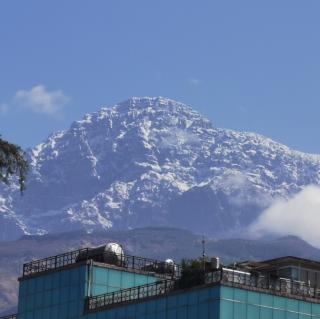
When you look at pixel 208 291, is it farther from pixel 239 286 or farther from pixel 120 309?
pixel 120 309

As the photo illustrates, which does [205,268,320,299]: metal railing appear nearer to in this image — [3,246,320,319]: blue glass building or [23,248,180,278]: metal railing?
[3,246,320,319]: blue glass building

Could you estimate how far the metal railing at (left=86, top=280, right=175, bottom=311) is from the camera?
94.2m

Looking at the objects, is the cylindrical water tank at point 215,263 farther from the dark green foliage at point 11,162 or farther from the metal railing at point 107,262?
the dark green foliage at point 11,162

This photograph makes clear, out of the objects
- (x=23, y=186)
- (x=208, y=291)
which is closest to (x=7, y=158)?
(x=23, y=186)

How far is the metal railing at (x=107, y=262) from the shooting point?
10494 centimetres

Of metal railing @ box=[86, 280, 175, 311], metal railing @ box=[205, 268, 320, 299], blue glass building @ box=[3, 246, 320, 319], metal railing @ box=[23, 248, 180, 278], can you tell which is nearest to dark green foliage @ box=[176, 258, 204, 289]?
blue glass building @ box=[3, 246, 320, 319]

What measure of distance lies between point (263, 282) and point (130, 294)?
12.3 metres

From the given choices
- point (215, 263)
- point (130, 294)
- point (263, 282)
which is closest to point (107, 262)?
point (130, 294)

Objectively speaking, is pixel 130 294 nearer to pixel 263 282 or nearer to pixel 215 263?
pixel 215 263

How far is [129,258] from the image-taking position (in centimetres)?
10725

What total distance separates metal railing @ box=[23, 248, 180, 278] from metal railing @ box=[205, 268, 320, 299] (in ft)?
52.1

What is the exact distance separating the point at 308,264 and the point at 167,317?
1472 cm

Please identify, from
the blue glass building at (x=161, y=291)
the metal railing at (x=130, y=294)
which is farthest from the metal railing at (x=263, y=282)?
the metal railing at (x=130, y=294)

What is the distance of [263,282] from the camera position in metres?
89.9
